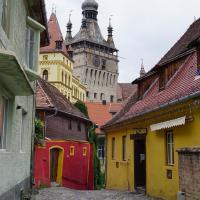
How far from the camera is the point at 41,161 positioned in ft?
65.9

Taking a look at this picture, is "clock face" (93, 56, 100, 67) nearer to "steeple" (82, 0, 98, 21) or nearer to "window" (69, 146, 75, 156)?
"steeple" (82, 0, 98, 21)

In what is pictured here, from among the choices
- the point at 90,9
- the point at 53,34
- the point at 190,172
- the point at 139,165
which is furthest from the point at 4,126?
the point at 90,9

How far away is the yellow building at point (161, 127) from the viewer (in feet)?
40.4

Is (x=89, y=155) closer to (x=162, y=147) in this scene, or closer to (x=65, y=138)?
(x=65, y=138)

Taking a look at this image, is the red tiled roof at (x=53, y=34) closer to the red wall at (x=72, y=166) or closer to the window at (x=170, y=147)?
the red wall at (x=72, y=166)

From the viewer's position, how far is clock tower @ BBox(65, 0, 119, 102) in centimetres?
9900

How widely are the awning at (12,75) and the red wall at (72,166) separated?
37.6 ft

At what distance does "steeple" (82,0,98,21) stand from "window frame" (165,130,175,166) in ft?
304

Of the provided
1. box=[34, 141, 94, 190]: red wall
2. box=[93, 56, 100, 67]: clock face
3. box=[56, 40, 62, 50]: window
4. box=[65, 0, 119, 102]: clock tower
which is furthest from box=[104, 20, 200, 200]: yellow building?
box=[93, 56, 100, 67]: clock face

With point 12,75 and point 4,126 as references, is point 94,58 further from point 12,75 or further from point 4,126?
point 12,75

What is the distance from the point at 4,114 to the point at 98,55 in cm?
9292

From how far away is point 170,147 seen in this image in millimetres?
13805

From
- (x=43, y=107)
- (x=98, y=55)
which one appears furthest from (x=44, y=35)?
(x=98, y=55)

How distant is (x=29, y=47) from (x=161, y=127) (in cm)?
474
